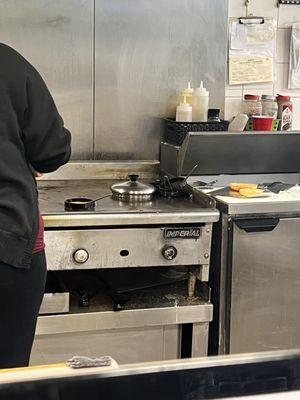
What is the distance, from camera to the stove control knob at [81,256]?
7.09 ft

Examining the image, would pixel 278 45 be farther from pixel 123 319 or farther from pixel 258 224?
pixel 123 319

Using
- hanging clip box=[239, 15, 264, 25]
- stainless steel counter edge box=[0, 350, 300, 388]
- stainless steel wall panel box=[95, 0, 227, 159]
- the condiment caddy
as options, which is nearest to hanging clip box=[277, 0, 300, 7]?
hanging clip box=[239, 15, 264, 25]

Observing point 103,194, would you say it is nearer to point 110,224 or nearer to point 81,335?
point 110,224

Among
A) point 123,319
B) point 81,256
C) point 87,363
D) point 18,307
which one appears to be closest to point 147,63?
point 81,256

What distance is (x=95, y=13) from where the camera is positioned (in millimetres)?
2807

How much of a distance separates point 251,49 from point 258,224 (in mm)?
1087

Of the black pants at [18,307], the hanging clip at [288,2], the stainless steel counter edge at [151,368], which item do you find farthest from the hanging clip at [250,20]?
the stainless steel counter edge at [151,368]

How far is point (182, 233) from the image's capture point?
7.36 ft

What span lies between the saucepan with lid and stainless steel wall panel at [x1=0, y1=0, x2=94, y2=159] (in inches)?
19.8

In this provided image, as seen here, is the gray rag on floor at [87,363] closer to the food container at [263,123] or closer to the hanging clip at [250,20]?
the food container at [263,123]

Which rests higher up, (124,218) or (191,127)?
(191,127)

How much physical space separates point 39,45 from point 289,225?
135cm

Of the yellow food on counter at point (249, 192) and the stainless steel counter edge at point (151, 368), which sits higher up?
the stainless steel counter edge at point (151, 368)

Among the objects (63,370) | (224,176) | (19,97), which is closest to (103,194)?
(224,176)
